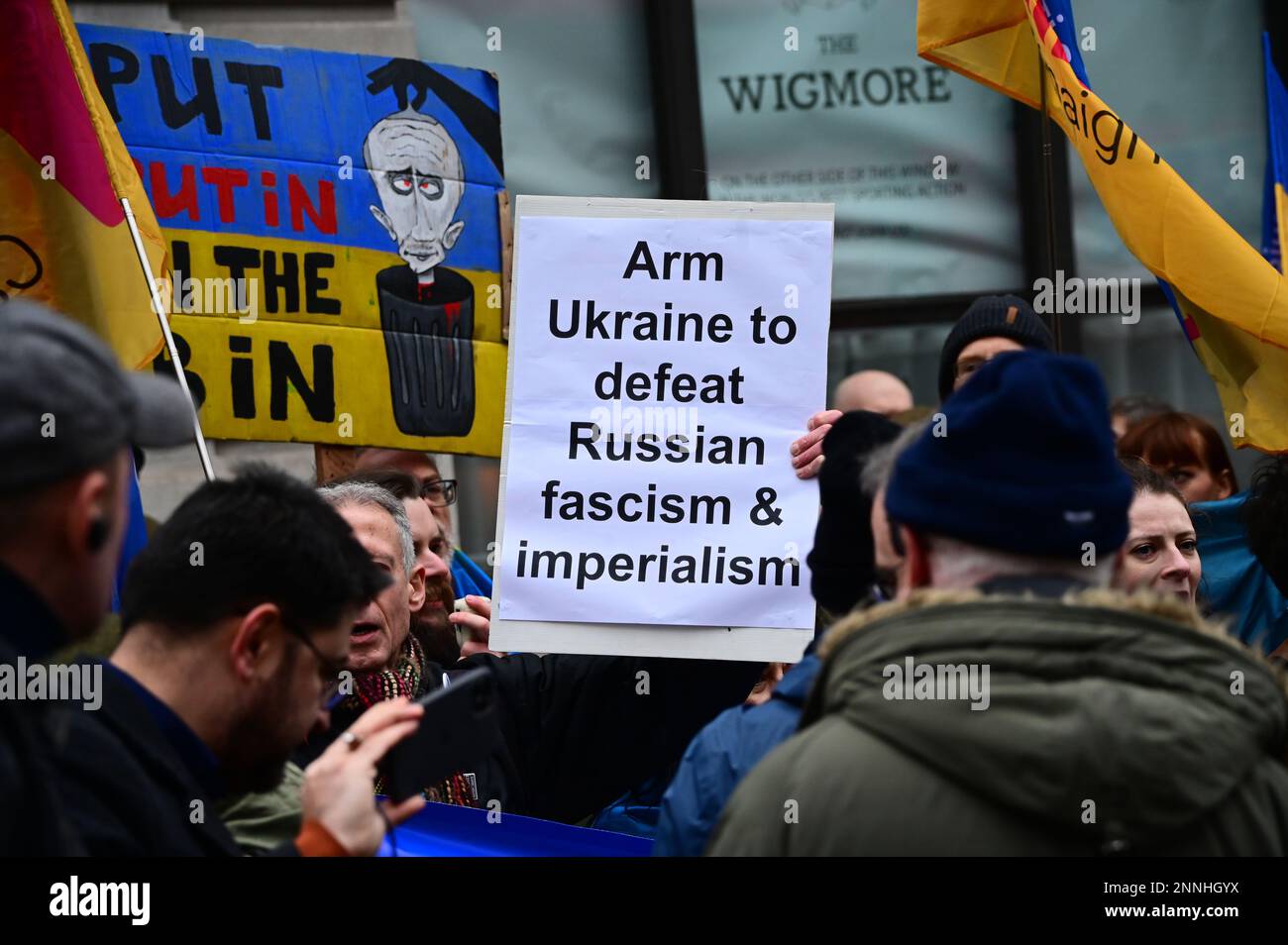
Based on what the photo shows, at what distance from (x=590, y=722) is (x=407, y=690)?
A: 0.41 metres

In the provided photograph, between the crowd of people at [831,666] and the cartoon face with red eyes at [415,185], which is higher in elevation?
the cartoon face with red eyes at [415,185]

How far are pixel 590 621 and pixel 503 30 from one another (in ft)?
14.9

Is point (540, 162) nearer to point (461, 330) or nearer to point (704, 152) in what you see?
point (704, 152)

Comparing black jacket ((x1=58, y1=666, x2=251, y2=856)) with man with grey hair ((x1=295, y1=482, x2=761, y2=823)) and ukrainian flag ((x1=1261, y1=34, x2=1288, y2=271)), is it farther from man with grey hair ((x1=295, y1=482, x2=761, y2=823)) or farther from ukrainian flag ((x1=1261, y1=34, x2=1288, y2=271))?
ukrainian flag ((x1=1261, y1=34, x2=1288, y2=271))

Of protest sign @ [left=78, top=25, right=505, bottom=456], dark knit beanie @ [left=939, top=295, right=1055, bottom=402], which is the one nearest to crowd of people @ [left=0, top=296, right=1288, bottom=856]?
dark knit beanie @ [left=939, top=295, right=1055, bottom=402]

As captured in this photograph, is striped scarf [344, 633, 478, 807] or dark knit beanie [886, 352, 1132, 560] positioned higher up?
dark knit beanie [886, 352, 1132, 560]

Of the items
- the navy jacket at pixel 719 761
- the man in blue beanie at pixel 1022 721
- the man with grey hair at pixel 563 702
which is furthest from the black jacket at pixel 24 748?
the man with grey hair at pixel 563 702

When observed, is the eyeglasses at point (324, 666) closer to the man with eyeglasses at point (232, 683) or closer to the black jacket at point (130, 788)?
the man with eyeglasses at point (232, 683)

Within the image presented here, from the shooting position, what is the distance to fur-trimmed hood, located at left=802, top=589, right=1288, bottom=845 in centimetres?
185

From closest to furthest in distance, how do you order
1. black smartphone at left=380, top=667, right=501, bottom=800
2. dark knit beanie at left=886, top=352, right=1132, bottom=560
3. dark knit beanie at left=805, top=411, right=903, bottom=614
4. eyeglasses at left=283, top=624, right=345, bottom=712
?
dark knit beanie at left=886, top=352, right=1132, bottom=560 < black smartphone at left=380, top=667, right=501, bottom=800 < eyeglasses at left=283, top=624, right=345, bottom=712 < dark knit beanie at left=805, top=411, right=903, bottom=614

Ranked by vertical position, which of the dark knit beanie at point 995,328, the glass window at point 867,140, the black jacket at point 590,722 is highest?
the glass window at point 867,140

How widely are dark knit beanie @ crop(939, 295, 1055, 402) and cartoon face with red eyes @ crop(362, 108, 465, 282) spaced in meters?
1.80

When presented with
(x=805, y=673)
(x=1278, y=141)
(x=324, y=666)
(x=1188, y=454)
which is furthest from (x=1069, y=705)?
(x=1278, y=141)

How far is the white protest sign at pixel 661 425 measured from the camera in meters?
3.72
